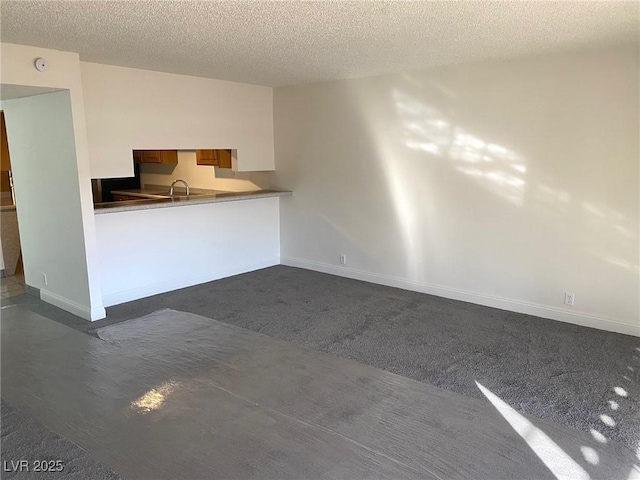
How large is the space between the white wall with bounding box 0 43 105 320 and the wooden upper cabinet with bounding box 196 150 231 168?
2188mm

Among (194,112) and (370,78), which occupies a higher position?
(370,78)

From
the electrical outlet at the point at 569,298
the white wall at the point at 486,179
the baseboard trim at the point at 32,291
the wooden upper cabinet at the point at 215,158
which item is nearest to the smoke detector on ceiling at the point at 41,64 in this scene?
the baseboard trim at the point at 32,291

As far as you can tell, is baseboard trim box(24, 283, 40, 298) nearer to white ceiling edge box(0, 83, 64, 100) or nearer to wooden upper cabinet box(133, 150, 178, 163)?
white ceiling edge box(0, 83, 64, 100)

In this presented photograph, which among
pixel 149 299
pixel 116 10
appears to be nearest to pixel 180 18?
pixel 116 10

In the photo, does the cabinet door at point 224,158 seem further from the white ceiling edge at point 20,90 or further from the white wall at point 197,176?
the white ceiling edge at point 20,90

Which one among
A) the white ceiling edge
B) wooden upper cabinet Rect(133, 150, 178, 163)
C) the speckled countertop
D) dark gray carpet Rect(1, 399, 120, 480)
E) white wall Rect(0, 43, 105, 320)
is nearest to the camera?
dark gray carpet Rect(1, 399, 120, 480)

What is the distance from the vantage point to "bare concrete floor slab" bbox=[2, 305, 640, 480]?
2305 mm

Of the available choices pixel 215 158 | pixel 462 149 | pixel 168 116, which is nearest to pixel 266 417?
pixel 462 149

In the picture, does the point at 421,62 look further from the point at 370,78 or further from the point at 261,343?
the point at 261,343

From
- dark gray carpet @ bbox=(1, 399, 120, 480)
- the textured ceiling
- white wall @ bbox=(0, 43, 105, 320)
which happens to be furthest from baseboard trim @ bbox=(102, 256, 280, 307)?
the textured ceiling

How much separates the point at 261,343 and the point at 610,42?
3.53 metres

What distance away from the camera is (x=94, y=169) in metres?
4.43

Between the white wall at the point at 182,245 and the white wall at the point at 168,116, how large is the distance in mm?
523

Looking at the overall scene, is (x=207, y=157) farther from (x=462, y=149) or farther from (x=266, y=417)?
(x=266, y=417)
